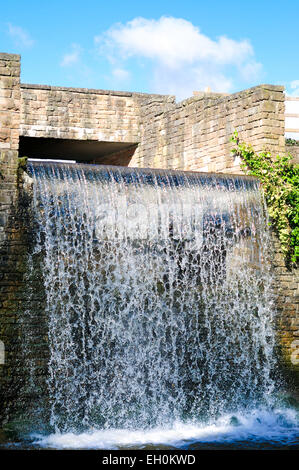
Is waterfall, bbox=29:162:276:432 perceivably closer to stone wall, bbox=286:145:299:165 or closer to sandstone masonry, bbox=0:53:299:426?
sandstone masonry, bbox=0:53:299:426

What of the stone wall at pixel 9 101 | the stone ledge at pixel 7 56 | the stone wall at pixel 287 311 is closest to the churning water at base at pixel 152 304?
the stone wall at pixel 287 311

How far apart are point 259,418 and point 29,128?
6.39 m

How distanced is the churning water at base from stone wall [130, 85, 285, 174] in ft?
3.24

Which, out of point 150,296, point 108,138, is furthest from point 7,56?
point 108,138

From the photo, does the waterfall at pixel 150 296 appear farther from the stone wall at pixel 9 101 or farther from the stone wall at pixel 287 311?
the stone wall at pixel 9 101

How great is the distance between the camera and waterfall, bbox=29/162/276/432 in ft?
24.5

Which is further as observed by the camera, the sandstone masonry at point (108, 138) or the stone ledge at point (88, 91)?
the stone ledge at point (88, 91)

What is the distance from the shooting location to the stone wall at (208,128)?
356 inches

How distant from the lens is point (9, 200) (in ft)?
24.3

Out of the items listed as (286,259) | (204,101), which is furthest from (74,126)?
(286,259)

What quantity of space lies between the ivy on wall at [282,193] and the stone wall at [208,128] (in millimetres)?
204

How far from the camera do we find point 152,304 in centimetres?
782

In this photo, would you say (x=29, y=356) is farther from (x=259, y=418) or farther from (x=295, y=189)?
(x=295, y=189)
